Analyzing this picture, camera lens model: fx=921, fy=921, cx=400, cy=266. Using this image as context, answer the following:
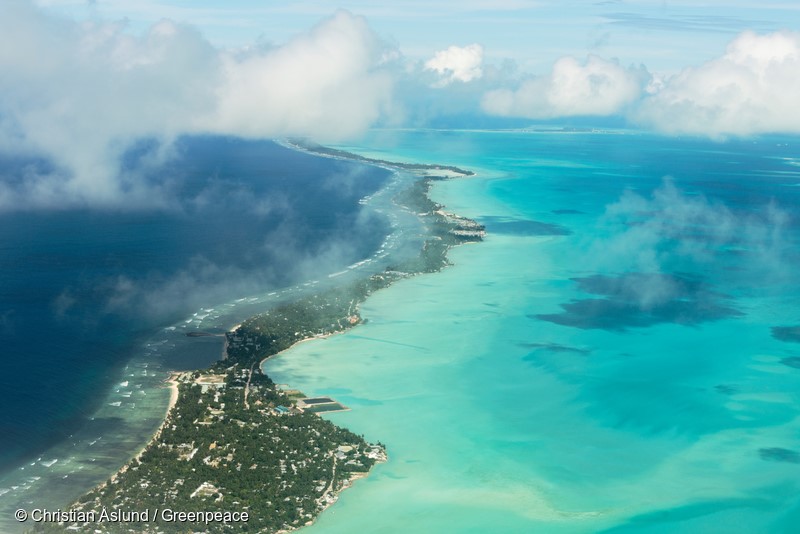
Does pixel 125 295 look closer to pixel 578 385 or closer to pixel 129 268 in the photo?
pixel 129 268

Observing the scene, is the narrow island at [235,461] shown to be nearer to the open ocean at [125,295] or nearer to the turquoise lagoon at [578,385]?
the turquoise lagoon at [578,385]

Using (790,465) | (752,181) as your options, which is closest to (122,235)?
(790,465)

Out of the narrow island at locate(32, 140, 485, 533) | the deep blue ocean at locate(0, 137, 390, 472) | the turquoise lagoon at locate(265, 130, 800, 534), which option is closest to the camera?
the narrow island at locate(32, 140, 485, 533)

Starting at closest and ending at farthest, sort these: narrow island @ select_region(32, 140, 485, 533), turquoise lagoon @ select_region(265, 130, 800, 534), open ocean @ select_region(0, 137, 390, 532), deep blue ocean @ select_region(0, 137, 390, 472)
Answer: narrow island @ select_region(32, 140, 485, 533) → turquoise lagoon @ select_region(265, 130, 800, 534) → open ocean @ select_region(0, 137, 390, 532) → deep blue ocean @ select_region(0, 137, 390, 472)

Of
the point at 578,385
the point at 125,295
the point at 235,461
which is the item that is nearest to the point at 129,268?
the point at 125,295

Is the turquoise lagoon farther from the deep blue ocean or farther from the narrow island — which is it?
the deep blue ocean

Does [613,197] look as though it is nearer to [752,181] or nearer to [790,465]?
[752,181]

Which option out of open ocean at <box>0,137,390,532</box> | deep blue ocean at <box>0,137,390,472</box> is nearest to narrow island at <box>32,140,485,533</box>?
open ocean at <box>0,137,390,532</box>
